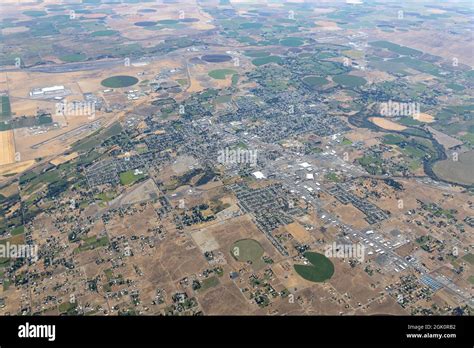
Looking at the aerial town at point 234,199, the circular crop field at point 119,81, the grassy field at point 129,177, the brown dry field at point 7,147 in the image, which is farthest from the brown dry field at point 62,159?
the circular crop field at point 119,81

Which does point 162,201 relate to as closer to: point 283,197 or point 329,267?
point 283,197

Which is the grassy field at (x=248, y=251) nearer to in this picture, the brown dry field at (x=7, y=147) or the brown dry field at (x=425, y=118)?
the brown dry field at (x=7, y=147)

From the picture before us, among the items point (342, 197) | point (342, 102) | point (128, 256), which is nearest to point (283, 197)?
point (342, 197)
